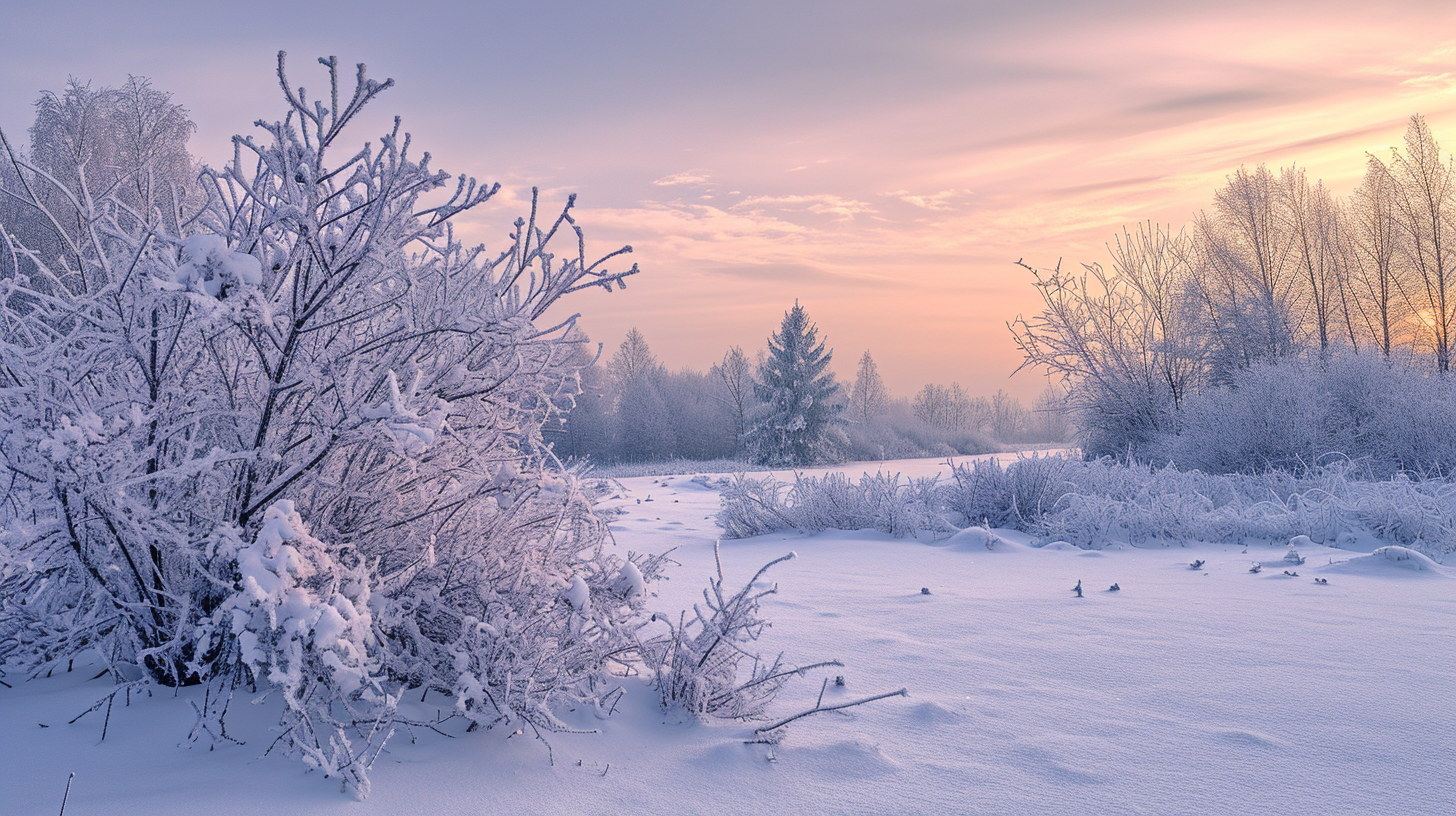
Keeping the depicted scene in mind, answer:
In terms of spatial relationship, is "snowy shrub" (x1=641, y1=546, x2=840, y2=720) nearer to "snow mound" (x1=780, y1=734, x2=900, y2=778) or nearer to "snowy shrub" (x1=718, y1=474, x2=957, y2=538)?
"snow mound" (x1=780, y1=734, x2=900, y2=778)

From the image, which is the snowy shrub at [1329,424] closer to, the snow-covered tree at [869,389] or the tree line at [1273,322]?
the tree line at [1273,322]

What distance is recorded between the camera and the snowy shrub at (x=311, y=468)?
67.9 inches

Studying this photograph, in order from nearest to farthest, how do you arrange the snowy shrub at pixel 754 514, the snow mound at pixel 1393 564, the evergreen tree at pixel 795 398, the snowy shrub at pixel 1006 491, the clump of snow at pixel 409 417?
1. the clump of snow at pixel 409 417
2. the snow mound at pixel 1393 564
3. the snowy shrub at pixel 754 514
4. the snowy shrub at pixel 1006 491
5. the evergreen tree at pixel 795 398

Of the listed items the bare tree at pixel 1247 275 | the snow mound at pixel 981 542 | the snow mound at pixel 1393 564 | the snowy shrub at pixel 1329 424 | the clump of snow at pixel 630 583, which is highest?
the bare tree at pixel 1247 275

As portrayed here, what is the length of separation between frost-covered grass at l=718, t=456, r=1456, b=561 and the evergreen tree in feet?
80.7

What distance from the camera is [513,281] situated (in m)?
2.10

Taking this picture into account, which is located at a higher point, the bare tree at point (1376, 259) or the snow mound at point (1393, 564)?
the bare tree at point (1376, 259)

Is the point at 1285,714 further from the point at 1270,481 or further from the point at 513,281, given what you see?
the point at 1270,481

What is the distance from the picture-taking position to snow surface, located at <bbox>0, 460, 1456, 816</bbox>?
1.80 metres

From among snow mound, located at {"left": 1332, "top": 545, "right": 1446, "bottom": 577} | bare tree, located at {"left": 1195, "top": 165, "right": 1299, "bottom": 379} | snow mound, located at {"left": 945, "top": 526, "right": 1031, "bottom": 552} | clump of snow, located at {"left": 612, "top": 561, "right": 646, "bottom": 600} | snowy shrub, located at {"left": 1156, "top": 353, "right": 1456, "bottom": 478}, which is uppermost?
bare tree, located at {"left": 1195, "top": 165, "right": 1299, "bottom": 379}

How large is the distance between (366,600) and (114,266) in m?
1.20

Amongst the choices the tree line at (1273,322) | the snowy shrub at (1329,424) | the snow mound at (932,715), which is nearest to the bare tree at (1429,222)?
the tree line at (1273,322)

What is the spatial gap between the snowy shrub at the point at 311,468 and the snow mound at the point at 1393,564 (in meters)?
4.43

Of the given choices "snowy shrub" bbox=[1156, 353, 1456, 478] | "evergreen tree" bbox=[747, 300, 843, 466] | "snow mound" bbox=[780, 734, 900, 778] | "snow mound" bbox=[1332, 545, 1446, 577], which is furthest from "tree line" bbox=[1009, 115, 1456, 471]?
"evergreen tree" bbox=[747, 300, 843, 466]
